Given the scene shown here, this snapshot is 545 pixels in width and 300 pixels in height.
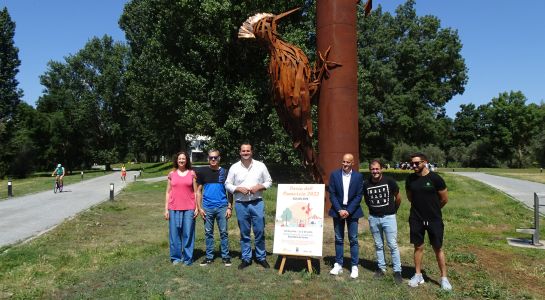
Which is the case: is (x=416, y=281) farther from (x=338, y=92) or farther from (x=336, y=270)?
(x=338, y=92)

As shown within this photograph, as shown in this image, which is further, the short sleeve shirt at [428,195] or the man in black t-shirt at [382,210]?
the man in black t-shirt at [382,210]

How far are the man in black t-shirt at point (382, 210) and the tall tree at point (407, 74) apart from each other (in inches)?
1027

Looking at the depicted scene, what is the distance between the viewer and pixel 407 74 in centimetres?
3541

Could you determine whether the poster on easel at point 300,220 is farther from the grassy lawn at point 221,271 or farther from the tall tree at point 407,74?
the tall tree at point 407,74

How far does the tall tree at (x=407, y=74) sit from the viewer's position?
33000 millimetres

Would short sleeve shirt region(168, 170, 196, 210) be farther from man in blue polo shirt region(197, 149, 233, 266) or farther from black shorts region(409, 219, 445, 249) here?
black shorts region(409, 219, 445, 249)

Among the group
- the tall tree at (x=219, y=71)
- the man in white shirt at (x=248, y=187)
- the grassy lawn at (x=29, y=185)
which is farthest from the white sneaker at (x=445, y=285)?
the grassy lawn at (x=29, y=185)

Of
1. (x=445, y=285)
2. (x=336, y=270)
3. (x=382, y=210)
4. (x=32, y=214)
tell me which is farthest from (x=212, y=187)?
(x=32, y=214)

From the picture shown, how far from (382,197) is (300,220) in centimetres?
138

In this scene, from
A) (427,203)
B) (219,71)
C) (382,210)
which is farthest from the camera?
(219,71)

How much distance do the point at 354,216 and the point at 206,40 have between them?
17.7 metres

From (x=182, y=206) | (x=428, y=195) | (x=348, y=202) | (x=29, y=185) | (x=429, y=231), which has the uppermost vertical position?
(x=428, y=195)

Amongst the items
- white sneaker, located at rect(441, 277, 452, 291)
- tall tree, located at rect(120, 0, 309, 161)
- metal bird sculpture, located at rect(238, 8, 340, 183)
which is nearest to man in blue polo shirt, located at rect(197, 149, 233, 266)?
metal bird sculpture, located at rect(238, 8, 340, 183)

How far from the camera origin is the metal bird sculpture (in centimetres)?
927
